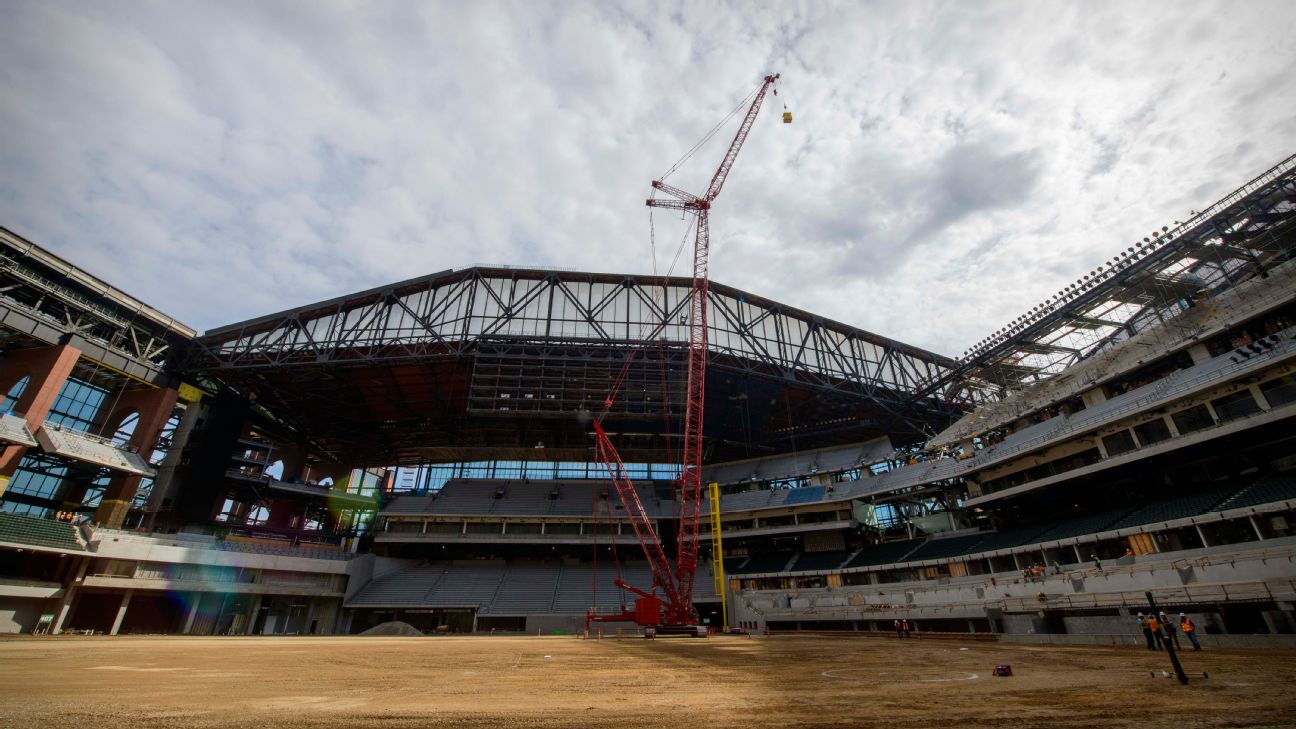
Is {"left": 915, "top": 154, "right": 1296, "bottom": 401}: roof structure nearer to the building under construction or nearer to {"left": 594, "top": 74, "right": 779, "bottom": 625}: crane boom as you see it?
the building under construction

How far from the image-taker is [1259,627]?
22.2 metres

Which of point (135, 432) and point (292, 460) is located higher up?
point (292, 460)

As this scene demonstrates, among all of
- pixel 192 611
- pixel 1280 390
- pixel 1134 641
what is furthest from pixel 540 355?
pixel 1280 390

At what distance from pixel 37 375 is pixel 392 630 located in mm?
33561

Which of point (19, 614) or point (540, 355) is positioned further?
point (540, 355)

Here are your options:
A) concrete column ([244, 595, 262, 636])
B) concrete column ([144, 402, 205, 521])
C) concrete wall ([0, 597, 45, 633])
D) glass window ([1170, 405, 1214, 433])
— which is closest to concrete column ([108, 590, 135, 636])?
concrete wall ([0, 597, 45, 633])

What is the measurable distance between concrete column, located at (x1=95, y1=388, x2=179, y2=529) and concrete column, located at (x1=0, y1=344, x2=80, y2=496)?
697 centimetres

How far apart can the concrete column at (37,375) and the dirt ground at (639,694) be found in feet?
112

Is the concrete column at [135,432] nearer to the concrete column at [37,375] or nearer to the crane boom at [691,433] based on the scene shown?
the concrete column at [37,375]

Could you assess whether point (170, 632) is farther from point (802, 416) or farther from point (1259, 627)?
point (1259, 627)

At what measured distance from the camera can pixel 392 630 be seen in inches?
1911

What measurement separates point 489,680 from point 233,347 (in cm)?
5586

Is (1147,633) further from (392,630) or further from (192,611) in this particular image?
(192,611)

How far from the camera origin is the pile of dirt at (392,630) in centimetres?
4771
